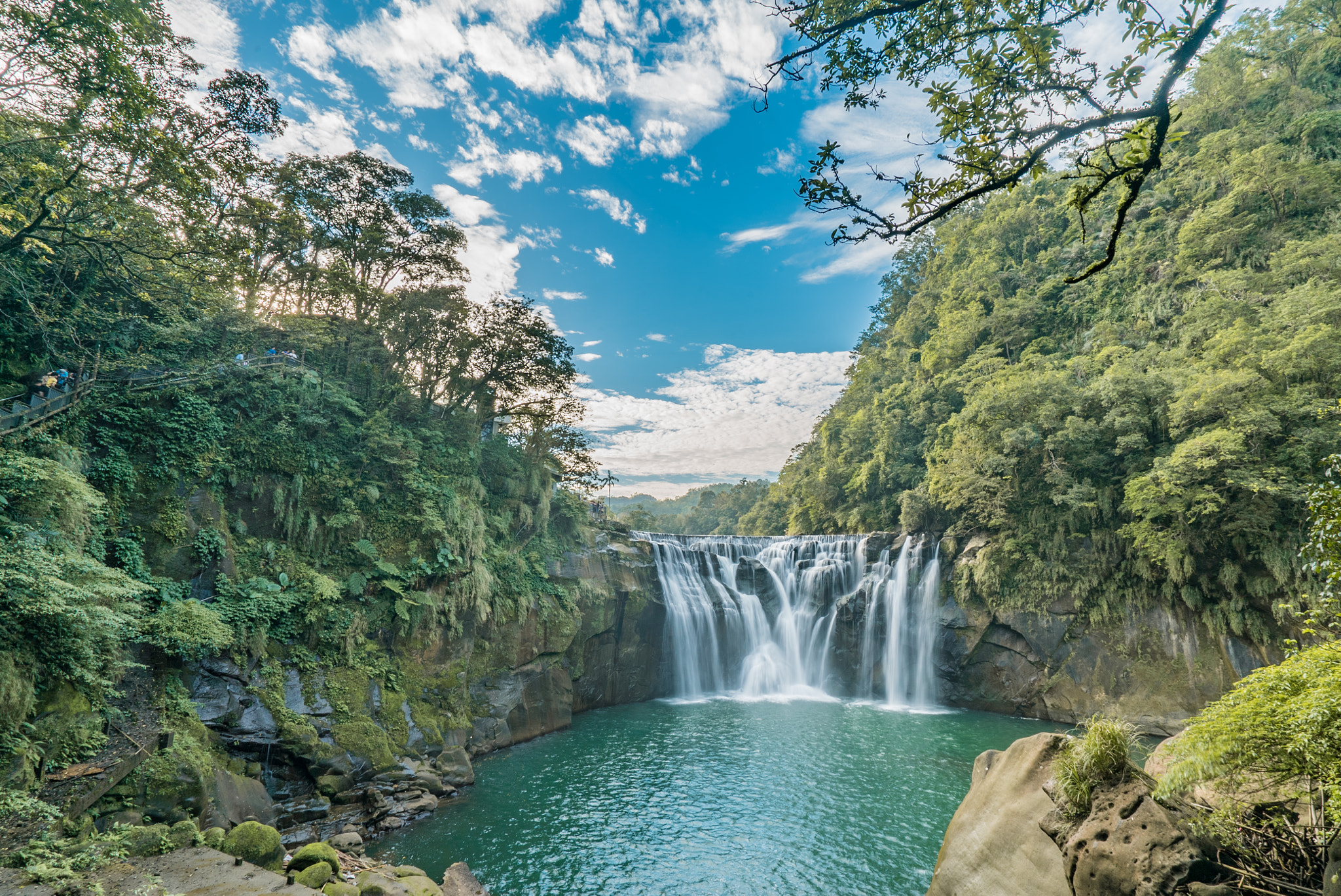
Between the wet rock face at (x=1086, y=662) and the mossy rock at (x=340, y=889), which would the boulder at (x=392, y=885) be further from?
the wet rock face at (x=1086, y=662)

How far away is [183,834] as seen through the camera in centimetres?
620

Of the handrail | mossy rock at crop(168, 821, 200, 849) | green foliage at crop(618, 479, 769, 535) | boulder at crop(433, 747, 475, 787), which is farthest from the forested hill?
green foliage at crop(618, 479, 769, 535)

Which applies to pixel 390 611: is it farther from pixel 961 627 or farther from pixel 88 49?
pixel 961 627

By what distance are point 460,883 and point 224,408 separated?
11331mm

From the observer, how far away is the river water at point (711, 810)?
26.1 feet

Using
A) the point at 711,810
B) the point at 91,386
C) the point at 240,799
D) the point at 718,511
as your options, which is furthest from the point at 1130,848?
the point at 718,511

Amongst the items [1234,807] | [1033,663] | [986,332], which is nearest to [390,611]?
[1234,807]

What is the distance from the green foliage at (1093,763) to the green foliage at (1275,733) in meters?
0.74

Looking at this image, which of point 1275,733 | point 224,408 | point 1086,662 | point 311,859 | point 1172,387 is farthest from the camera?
point 1086,662

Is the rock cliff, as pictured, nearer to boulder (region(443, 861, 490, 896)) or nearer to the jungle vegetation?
the jungle vegetation

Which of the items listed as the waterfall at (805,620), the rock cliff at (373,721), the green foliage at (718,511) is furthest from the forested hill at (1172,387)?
the green foliage at (718,511)

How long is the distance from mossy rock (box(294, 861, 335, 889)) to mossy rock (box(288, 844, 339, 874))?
10.4 inches

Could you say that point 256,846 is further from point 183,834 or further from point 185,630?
point 185,630

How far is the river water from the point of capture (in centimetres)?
796
